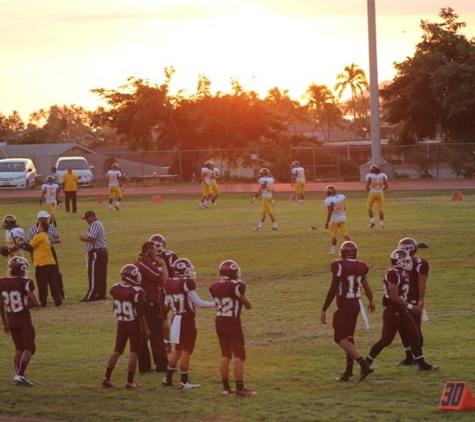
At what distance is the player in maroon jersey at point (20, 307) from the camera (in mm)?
15984

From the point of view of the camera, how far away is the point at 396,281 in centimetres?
1541

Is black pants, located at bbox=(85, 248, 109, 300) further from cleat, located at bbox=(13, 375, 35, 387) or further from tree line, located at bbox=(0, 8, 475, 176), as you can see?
tree line, located at bbox=(0, 8, 475, 176)

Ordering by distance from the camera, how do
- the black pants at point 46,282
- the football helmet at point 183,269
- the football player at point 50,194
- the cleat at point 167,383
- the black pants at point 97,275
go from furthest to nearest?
1. the football player at point 50,194
2. the black pants at point 97,275
3. the black pants at point 46,282
4. the cleat at point 167,383
5. the football helmet at point 183,269

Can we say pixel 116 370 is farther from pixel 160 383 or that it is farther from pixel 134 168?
pixel 134 168

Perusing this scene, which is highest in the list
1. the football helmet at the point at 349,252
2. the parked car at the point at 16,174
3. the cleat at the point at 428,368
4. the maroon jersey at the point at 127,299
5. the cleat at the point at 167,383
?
the parked car at the point at 16,174

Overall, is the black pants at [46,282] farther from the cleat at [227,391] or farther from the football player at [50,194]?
the football player at [50,194]

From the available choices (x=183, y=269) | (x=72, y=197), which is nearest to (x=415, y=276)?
(x=183, y=269)

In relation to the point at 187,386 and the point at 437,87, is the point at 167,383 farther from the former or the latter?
the point at 437,87

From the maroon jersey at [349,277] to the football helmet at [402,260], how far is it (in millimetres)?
477

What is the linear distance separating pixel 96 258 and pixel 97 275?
1.48 feet

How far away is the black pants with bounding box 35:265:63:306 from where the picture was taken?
78.7ft

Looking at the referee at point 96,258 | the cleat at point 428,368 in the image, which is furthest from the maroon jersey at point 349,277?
the referee at point 96,258

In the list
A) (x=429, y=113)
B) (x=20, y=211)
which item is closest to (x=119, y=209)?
(x=20, y=211)

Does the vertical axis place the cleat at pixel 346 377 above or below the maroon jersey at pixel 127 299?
below
